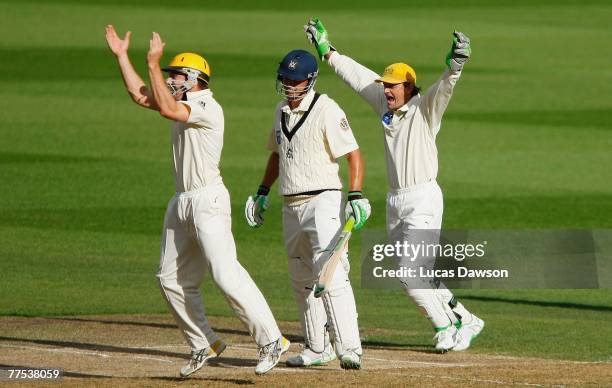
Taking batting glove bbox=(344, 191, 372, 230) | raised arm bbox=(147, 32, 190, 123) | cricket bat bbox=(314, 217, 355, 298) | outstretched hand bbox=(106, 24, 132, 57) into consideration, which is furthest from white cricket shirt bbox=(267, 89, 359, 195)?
outstretched hand bbox=(106, 24, 132, 57)

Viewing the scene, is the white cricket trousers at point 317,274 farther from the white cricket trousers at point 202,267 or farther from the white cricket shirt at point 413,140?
the white cricket shirt at point 413,140

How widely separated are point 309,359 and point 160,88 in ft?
8.07

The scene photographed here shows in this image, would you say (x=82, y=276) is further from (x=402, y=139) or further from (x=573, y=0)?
(x=573, y=0)

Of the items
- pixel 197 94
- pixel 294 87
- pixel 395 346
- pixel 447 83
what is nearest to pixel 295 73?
pixel 294 87

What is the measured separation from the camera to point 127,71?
8.92 m

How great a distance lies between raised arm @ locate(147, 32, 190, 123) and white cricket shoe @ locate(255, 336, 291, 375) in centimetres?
165

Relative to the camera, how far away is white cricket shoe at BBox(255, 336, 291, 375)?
9.24 m

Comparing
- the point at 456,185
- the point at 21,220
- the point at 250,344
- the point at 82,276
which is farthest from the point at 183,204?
the point at 456,185

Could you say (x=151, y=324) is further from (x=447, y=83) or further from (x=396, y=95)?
(x=447, y=83)

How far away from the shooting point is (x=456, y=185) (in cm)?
2014

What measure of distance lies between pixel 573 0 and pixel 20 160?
79.3ft

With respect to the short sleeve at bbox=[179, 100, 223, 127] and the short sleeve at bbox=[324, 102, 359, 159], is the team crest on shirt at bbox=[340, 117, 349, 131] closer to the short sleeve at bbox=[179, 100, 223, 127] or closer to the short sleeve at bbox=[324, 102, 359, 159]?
the short sleeve at bbox=[324, 102, 359, 159]

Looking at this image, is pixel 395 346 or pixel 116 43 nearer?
pixel 116 43

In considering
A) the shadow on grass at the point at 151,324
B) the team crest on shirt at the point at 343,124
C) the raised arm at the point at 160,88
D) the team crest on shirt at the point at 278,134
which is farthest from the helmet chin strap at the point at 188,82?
the shadow on grass at the point at 151,324
